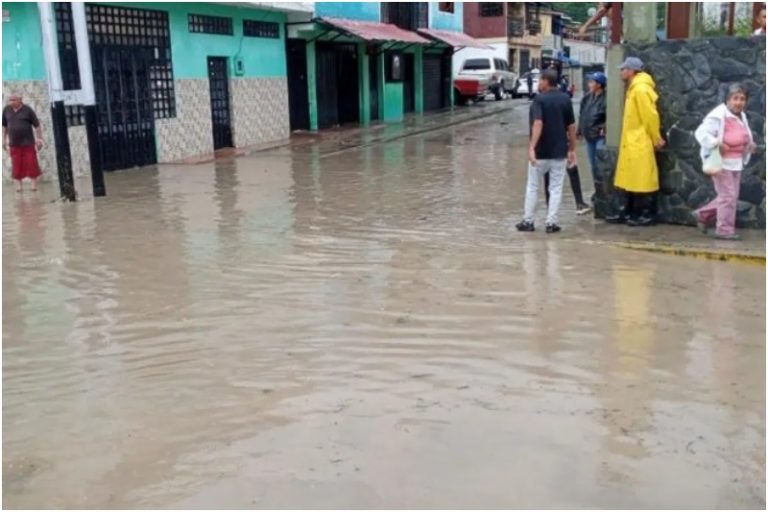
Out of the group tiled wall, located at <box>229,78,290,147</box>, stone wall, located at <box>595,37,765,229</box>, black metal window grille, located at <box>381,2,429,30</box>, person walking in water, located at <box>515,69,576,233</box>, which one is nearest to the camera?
stone wall, located at <box>595,37,765,229</box>

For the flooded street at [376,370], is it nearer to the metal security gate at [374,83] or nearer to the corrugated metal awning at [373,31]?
the corrugated metal awning at [373,31]

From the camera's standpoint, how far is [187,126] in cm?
1764

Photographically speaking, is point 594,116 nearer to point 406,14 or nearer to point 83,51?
point 83,51

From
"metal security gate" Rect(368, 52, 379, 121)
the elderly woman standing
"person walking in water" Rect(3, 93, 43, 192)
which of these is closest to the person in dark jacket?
the elderly woman standing

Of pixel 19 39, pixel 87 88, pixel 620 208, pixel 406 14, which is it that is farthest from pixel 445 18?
pixel 620 208

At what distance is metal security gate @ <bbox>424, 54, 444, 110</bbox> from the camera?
1325 inches

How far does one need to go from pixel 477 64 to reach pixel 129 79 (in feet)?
85.3

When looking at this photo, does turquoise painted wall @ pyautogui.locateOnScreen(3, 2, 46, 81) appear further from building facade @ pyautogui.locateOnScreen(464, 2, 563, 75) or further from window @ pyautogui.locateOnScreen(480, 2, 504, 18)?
window @ pyautogui.locateOnScreen(480, 2, 504, 18)

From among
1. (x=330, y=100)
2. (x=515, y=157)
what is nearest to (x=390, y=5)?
(x=330, y=100)

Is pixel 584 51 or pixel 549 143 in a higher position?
pixel 584 51

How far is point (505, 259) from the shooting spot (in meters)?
7.36

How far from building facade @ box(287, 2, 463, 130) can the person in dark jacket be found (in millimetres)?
13983

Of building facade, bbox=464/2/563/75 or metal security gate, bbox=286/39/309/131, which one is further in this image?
building facade, bbox=464/2/563/75

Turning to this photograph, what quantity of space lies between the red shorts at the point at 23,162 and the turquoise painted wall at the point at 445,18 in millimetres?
22379
